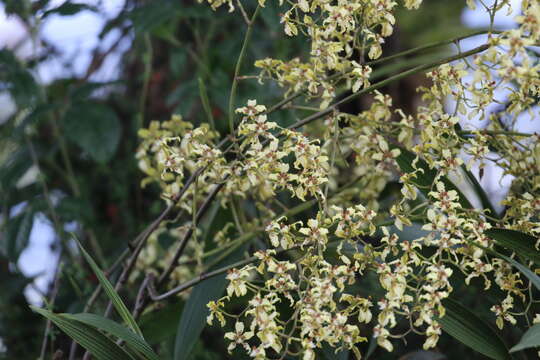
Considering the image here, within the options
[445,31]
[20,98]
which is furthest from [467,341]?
[445,31]

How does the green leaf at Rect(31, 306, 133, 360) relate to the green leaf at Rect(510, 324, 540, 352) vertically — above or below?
below

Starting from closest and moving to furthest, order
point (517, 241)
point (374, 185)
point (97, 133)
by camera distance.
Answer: point (517, 241)
point (374, 185)
point (97, 133)

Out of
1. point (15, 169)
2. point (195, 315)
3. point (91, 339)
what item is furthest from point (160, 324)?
point (15, 169)

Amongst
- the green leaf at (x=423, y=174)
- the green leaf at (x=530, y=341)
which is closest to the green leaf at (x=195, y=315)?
the green leaf at (x=423, y=174)

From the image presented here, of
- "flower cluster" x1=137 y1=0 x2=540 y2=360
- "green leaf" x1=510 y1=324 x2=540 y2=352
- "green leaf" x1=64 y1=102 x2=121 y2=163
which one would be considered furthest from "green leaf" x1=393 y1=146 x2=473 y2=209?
"green leaf" x1=64 y1=102 x2=121 y2=163

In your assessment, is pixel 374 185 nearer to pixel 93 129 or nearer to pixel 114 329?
pixel 114 329

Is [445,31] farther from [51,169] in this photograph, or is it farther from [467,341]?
[467,341]

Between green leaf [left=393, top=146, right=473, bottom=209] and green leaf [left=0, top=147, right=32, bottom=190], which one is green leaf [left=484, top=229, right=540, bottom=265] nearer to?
green leaf [left=393, top=146, right=473, bottom=209]
